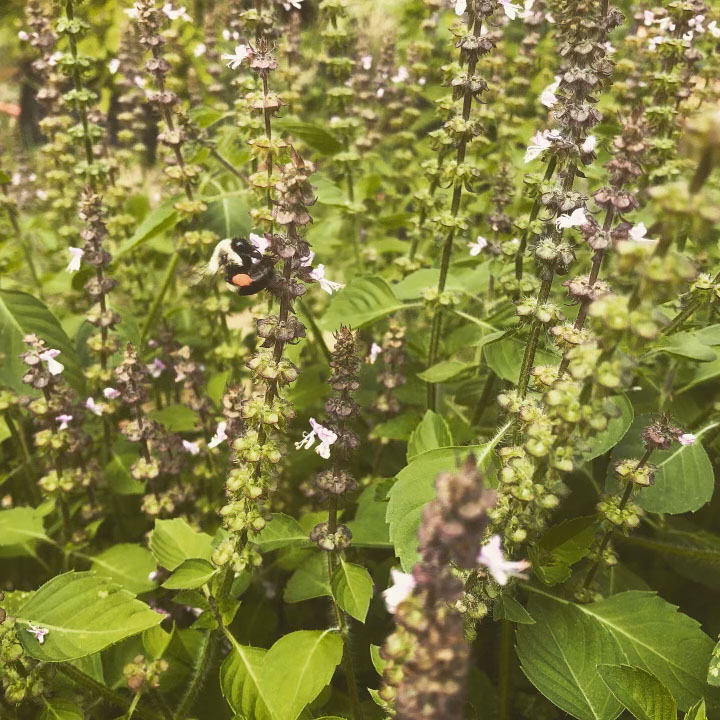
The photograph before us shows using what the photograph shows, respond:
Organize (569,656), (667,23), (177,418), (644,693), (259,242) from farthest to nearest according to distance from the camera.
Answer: (177,418), (667,23), (569,656), (259,242), (644,693)

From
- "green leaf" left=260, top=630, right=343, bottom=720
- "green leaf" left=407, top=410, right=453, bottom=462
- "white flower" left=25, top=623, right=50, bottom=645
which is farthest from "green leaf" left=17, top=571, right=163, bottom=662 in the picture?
"green leaf" left=407, top=410, right=453, bottom=462

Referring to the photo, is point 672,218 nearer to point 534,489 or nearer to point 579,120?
point 534,489

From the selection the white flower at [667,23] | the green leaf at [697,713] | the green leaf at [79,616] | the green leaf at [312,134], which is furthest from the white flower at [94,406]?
the white flower at [667,23]

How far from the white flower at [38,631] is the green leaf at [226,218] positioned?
6.91 feet

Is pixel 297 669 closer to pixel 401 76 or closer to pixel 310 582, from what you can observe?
pixel 310 582

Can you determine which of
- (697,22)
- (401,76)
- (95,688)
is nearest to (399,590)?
(95,688)

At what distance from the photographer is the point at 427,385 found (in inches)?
136

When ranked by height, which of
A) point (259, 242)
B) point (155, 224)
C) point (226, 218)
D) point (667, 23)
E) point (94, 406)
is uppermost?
point (667, 23)

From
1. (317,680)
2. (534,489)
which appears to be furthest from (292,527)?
(534,489)

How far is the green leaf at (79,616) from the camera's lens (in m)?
2.25

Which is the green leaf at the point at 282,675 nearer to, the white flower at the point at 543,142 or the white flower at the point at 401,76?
the white flower at the point at 543,142

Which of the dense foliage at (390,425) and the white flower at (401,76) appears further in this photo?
the white flower at (401,76)

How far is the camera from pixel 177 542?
9.10ft

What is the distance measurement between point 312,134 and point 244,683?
8.55 feet
